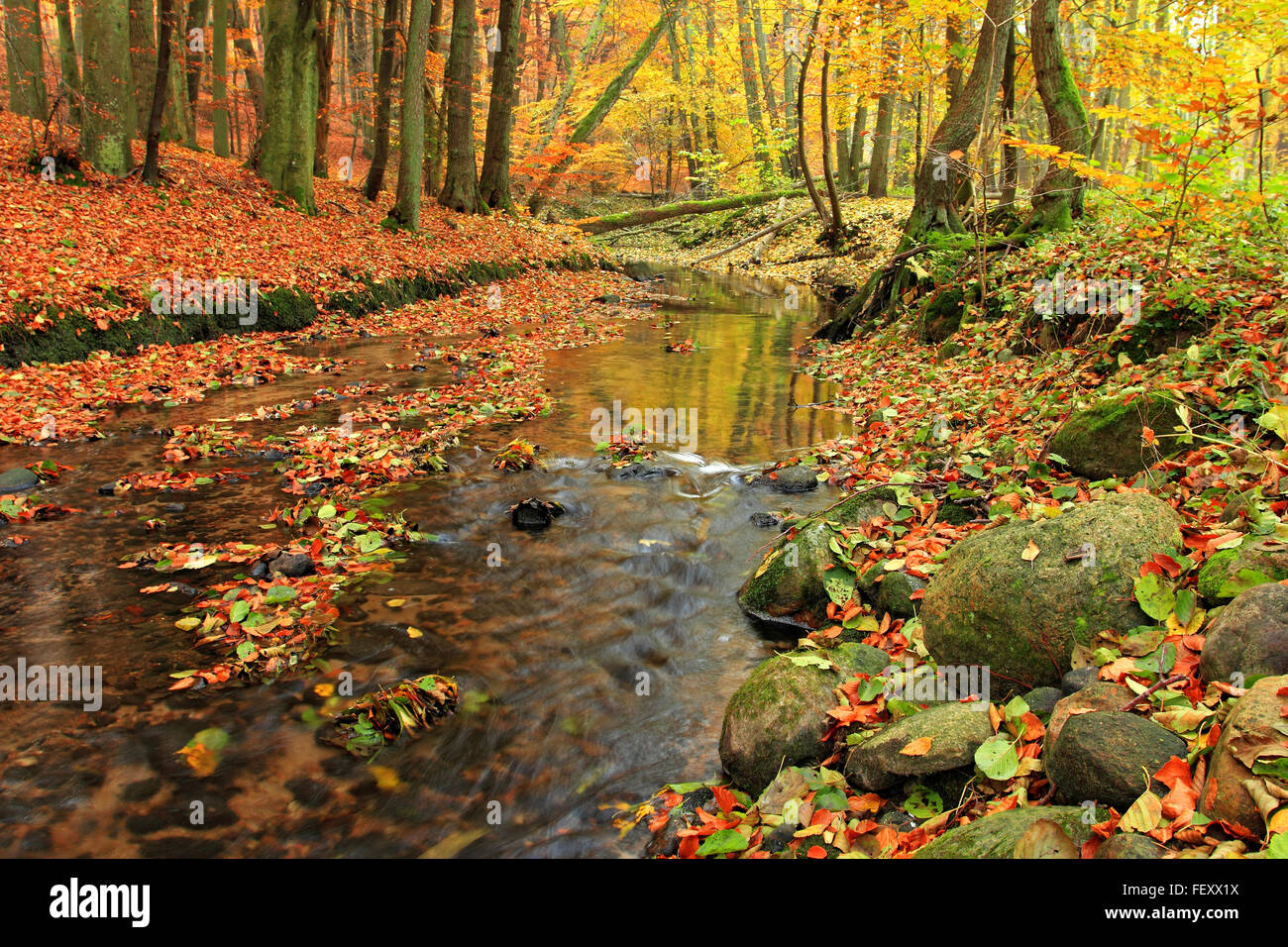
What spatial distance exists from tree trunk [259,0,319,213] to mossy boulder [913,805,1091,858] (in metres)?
17.7

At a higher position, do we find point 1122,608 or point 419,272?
point 419,272

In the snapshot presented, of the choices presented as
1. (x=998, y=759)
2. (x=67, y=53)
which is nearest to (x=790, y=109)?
(x=67, y=53)

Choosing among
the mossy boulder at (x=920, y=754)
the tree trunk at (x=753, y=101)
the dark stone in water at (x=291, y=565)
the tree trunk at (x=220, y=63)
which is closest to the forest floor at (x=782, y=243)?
the tree trunk at (x=753, y=101)

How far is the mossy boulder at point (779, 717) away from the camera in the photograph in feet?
11.9

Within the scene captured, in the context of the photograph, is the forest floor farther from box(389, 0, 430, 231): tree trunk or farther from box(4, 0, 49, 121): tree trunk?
box(4, 0, 49, 121): tree trunk

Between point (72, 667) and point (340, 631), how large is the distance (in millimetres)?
1443

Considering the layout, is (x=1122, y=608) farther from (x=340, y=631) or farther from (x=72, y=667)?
(x=72, y=667)

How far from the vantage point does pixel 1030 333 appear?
28.4 ft

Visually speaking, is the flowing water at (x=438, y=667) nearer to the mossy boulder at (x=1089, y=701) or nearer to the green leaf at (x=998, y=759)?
the green leaf at (x=998, y=759)

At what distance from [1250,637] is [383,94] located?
68.7 feet
